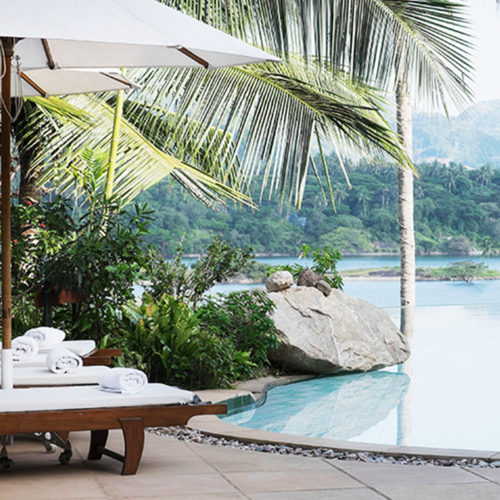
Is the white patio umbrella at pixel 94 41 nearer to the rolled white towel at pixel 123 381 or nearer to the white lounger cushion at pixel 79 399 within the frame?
the white lounger cushion at pixel 79 399

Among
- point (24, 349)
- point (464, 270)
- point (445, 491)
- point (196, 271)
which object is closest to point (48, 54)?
point (24, 349)

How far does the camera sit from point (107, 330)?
6641 mm

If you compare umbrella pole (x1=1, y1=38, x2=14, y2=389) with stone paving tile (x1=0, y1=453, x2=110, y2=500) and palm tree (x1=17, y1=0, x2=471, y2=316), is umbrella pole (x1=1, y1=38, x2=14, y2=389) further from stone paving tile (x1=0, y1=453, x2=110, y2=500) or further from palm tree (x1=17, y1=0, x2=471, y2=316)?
palm tree (x1=17, y1=0, x2=471, y2=316)

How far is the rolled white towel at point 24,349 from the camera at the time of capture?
474 centimetres

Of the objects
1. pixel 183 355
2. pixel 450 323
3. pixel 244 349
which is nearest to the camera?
pixel 183 355

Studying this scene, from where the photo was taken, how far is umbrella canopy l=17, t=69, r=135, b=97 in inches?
200

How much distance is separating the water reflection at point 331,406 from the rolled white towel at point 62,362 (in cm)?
168

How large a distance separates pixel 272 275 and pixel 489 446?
3738 mm

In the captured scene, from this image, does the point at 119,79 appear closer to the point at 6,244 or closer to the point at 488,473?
the point at 6,244

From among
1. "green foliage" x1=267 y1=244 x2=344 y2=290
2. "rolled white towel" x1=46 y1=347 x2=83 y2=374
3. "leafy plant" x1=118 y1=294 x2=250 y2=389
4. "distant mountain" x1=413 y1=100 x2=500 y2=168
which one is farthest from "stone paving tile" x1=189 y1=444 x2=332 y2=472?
"distant mountain" x1=413 y1=100 x2=500 y2=168

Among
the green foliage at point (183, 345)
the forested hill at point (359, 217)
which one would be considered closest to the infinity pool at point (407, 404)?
the green foliage at point (183, 345)

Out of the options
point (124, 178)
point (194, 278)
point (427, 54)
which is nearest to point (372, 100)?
point (427, 54)

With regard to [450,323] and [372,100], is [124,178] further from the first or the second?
[450,323]

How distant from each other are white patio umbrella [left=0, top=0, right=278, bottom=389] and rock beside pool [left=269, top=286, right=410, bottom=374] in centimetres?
384
